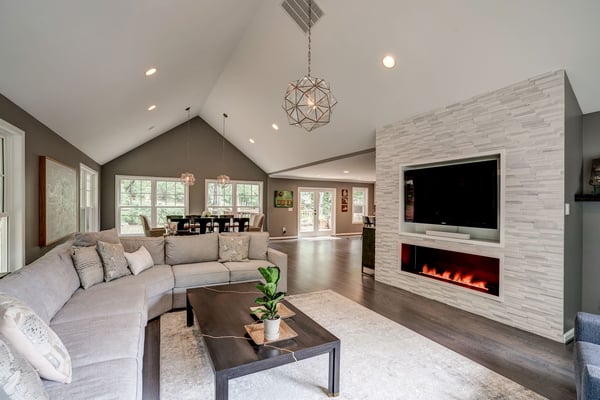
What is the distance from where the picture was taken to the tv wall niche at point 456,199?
3.38m

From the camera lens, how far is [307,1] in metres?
3.49

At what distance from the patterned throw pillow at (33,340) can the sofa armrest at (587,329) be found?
303 cm

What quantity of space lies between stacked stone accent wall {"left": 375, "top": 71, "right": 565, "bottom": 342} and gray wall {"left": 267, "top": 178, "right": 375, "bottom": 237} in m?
7.01

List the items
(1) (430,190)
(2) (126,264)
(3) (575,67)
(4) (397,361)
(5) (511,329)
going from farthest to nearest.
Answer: (1) (430,190), (2) (126,264), (5) (511,329), (3) (575,67), (4) (397,361)

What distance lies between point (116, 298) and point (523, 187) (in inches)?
162

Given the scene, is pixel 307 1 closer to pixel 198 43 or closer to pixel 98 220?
pixel 198 43

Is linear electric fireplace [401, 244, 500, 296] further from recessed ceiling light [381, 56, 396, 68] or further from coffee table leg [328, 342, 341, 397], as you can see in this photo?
recessed ceiling light [381, 56, 396, 68]

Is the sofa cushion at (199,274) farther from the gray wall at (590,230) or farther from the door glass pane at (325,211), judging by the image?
the door glass pane at (325,211)

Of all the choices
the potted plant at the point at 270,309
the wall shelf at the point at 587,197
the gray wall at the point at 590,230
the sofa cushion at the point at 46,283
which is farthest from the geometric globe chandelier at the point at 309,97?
the gray wall at the point at 590,230

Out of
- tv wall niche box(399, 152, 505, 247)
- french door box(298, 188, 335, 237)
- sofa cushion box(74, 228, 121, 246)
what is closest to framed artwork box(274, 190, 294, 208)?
french door box(298, 188, 335, 237)

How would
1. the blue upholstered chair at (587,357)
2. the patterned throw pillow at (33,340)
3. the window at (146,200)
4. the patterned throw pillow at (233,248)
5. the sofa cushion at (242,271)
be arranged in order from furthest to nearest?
the window at (146,200) < the patterned throw pillow at (233,248) < the sofa cushion at (242,271) < the blue upholstered chair at (587,357) < the patterned throw pillow at (33,340)

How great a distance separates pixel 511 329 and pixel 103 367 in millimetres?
3663

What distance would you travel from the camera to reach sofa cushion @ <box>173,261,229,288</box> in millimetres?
3477

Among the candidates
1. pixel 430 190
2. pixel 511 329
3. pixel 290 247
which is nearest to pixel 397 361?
pixel 511 329
